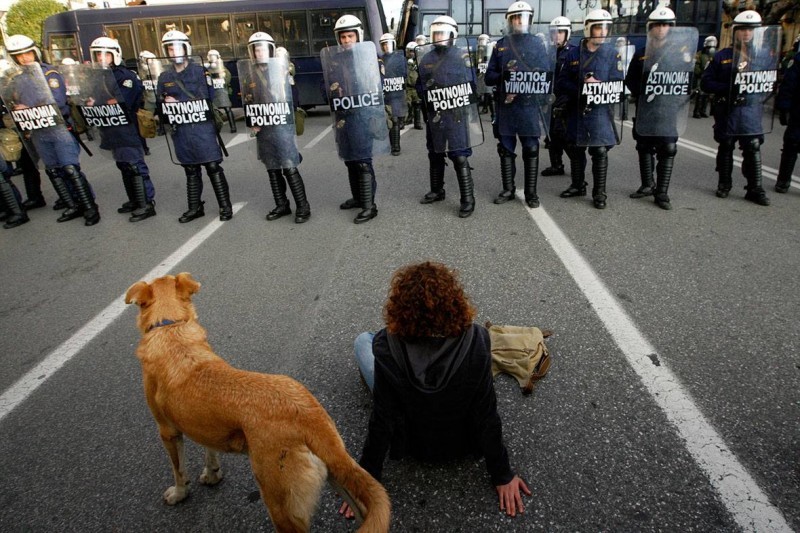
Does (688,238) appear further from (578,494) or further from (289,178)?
(289,178)

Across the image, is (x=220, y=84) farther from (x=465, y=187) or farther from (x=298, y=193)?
(x=465, y=187)

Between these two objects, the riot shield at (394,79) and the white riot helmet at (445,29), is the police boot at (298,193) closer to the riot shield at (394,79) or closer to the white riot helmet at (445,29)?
the white riot helmet at (445,29)

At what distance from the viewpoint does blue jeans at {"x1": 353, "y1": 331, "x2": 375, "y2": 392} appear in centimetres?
269

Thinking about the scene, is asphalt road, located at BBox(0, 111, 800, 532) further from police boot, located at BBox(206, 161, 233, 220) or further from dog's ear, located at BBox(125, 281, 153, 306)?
dog's ear, located at BBox(125, 281, 153, 306)

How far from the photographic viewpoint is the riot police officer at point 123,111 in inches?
249

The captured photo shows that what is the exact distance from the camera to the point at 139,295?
2.21 meters

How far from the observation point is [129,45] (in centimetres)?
1705

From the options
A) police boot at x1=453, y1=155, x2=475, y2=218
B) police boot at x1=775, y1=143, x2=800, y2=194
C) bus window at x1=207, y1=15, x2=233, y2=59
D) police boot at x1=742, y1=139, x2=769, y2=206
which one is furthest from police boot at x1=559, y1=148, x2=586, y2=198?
bus window at x1=207, y1=15, x2=233, y2=59

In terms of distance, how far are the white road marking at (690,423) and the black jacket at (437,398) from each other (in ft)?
2.94

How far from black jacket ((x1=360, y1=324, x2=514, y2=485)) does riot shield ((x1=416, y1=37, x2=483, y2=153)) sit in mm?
4272

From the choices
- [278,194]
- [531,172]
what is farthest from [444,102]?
[278,194]

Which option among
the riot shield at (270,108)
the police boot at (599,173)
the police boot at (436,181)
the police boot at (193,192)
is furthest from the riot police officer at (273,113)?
the police boot at (599,173)

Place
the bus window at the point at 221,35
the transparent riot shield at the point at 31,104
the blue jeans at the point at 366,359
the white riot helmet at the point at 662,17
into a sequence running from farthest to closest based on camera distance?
1. the bus window at the point at 221,35
2. the transparent riot shield at the point at 31,104
3. the white riot helmet at the point at 662,17
4. the blue jeans at the point at 366,359

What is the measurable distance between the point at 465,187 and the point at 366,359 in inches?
146
